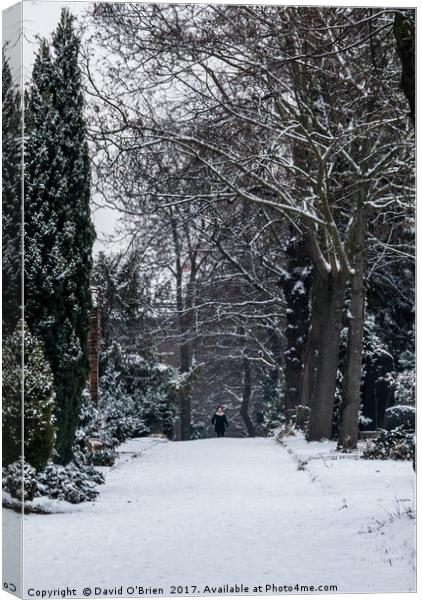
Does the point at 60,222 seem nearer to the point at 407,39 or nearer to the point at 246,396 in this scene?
the point at 407,39

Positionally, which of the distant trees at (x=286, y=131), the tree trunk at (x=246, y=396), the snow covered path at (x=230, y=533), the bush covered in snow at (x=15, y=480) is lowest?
the snow covered path at (x=230, y=533)

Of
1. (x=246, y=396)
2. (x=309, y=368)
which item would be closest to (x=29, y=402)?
(x=309, y=368)

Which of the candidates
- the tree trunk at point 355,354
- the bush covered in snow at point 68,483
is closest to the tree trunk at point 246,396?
the tree trunk at point 355,354

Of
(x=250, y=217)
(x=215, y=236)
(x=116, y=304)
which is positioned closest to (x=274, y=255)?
(x=250, y=217)

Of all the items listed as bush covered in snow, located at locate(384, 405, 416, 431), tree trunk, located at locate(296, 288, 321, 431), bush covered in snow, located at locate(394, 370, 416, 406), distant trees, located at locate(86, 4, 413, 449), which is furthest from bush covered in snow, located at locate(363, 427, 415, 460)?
tree trunk, located at locate(296, 288, 321, 431)

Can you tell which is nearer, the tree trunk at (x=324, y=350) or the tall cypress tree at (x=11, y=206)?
the tall cypress tree at (x=11, y=206)

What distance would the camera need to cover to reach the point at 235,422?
13.4 metres

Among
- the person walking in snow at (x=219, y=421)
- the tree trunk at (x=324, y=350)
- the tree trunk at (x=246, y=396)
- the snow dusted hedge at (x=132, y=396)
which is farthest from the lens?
the tree trunk at (x=246, y=396)

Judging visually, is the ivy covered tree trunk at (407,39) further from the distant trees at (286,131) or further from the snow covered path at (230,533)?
the snow covered path at (230,533)

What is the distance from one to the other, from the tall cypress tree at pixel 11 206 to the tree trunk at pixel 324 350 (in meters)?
4.61

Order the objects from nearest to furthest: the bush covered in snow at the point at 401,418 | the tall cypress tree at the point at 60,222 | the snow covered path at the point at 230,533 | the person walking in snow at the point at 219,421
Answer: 1. the snow covered path at the point at 230,533
2. the tall cypress tree at the point at 60,222
3. the bush covered in snow at the point at 401,418
4. the person walking in snow at the point at 219,421

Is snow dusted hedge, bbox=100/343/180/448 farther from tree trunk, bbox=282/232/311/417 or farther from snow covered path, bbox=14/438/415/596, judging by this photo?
tree trunk, bbox=282/232/311/417

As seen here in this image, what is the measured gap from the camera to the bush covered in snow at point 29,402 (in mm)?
6910

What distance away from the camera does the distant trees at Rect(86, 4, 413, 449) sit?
27.1 ft
